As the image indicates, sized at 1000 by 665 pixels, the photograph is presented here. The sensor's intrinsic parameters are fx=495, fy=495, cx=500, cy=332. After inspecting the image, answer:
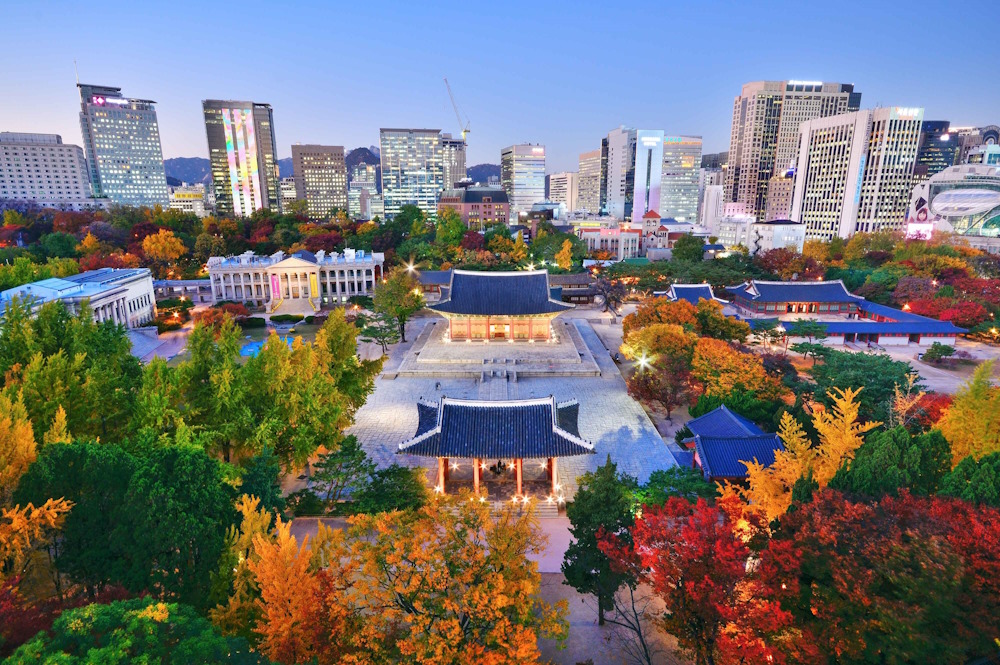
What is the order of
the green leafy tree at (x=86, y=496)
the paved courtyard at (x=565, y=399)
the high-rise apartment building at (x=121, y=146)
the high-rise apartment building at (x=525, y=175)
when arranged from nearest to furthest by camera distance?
the green leafy tree at (x=86, y=496) → the paved courtyard at (x=565, y=399) → the high-rise apartment building at (x=121, y=146) → the high-rise apartment building at (x=525, y=175)

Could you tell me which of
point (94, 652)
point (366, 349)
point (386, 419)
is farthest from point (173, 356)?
point (94, 652)

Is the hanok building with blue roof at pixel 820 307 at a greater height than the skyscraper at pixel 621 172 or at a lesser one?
lesser

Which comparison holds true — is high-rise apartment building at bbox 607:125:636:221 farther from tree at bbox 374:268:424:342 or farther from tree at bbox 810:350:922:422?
tree at bbox 810:350:922:422

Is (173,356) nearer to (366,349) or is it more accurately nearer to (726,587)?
(366,349)

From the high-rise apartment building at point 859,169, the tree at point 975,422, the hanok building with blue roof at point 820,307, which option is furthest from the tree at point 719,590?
the high-rise apartment building at point 859,169

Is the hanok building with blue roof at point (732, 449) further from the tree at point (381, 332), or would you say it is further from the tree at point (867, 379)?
the tree at point (381, 332)

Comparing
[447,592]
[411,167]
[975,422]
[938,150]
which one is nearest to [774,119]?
[938,150]

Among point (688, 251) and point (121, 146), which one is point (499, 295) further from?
point (121, 146)
